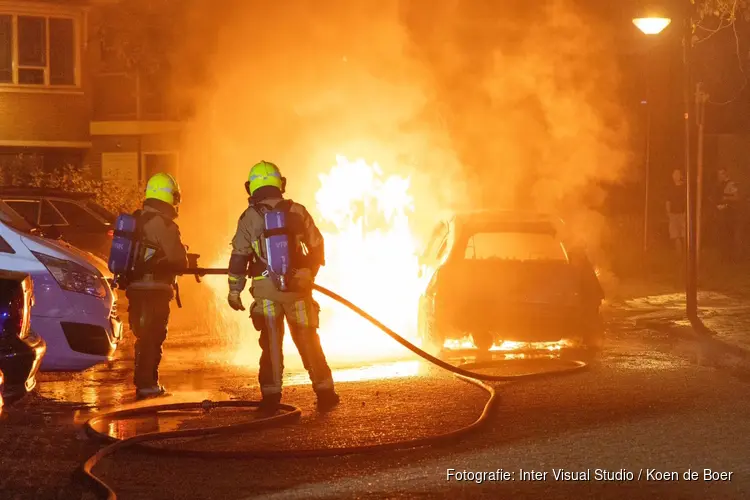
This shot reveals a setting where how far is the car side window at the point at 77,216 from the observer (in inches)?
667

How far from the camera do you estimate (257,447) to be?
742cm

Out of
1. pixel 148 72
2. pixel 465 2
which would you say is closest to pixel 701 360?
pixel 465 2

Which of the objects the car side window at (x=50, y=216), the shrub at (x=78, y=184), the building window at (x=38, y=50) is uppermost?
the building window at (x=38, y=50)

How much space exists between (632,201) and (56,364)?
22.2m

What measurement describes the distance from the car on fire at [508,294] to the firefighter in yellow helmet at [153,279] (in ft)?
9.88

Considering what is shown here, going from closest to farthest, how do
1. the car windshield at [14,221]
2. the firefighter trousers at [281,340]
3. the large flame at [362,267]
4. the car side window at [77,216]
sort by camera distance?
the firefighter trousers at [281,340]
the car windshield at [14,221]
the large flame at [362,267]
the car side window at [77,216]

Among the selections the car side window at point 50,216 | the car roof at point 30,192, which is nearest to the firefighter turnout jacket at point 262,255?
the car roof at point 30,192

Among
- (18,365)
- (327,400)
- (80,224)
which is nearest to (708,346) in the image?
(327,400)

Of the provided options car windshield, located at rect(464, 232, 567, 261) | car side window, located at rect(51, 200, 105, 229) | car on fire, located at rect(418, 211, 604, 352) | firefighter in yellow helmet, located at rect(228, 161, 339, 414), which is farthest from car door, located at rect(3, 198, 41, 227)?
firefighter in yellow helmet, located at rect(228, 161, 339, 414)

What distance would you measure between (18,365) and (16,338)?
6.1 inches

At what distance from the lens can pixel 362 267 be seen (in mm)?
15844

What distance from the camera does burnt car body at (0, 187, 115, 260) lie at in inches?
656

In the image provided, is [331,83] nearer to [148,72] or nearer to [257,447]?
[148,72]

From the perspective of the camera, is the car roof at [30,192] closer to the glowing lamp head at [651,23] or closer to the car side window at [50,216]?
the car side window at [50,216]
